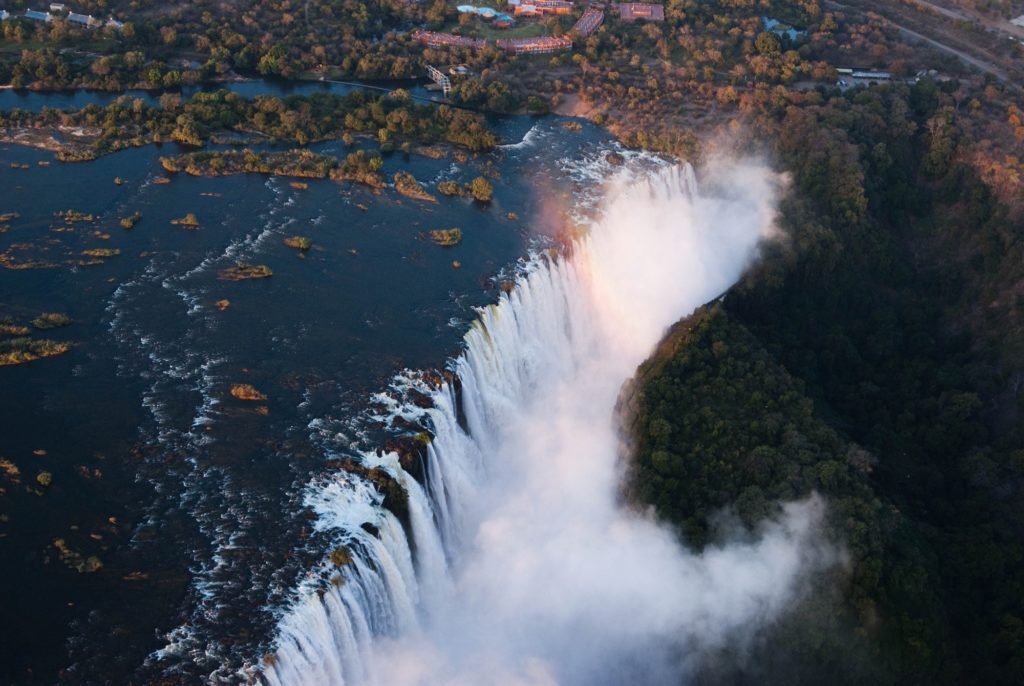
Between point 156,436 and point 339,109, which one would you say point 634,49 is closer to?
point 339,109

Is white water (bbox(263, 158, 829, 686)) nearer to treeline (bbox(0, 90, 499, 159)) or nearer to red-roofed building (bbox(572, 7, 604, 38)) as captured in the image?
treeline (bbox(0, 90, 499, 159))

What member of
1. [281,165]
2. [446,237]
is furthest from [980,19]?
[281,165]

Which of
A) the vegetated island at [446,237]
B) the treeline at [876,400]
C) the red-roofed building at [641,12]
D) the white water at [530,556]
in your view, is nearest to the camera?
the white water at [530,556]

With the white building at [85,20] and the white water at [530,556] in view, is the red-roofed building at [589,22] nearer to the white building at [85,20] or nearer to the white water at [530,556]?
the white water at [530,556]

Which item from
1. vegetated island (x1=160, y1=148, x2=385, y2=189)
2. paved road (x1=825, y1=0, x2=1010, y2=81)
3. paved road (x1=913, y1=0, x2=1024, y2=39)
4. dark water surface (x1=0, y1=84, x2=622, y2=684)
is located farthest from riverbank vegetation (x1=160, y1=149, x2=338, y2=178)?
paved road (x1=913, y1=0, x2=1024, y2=39)

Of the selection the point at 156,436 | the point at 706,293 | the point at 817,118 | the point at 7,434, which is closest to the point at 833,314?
the point at 706,293

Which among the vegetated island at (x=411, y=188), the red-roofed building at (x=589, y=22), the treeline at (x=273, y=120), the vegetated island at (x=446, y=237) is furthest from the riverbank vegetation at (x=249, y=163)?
the red-roofed building at (x=589, y=22)

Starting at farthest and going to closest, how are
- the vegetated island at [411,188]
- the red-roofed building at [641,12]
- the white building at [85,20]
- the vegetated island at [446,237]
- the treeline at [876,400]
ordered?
the red-roofed building at [641,12], the white building at [85,20], the vegetated island at [411,188], the vegetated island at [446,237], the treeline at [876,400]
